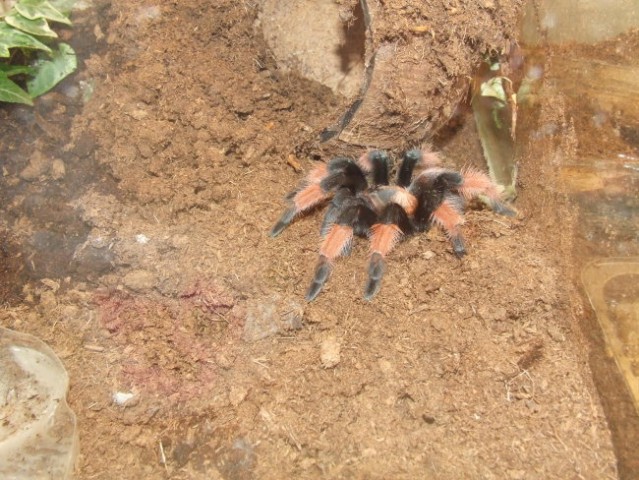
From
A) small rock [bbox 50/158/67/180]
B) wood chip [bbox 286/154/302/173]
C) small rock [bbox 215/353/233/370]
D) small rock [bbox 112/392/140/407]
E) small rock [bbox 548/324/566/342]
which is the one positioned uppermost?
small rock [bbox 50/158/67/180]

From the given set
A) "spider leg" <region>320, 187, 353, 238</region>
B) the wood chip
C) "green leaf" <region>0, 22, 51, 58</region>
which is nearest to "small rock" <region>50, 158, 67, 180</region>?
"green leaf" <region>0, 22, 51, 58</region>

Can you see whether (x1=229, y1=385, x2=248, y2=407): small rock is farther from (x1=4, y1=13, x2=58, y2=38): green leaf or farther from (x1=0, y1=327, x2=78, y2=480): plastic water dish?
(x1=4, y1=13, x2=58, y2=38): green leaf

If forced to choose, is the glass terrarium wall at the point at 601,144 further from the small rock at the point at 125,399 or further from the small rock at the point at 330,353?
the small rock at the point at 125,399

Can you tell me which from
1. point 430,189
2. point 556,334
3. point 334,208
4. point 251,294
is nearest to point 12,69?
point 251,294

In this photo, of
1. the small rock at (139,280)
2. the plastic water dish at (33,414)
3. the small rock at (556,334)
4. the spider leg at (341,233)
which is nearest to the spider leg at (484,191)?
the spider leg at (341,233)

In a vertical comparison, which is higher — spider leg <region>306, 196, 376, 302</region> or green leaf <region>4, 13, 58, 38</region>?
green leaf <region>4, 13, 58, 38</region>

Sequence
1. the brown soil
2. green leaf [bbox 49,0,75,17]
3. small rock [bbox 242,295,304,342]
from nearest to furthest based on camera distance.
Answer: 1. the brown soil
2. small rock [bbox 242,295,304,342]
3. green leaf [bbox 49,0,75,17]
